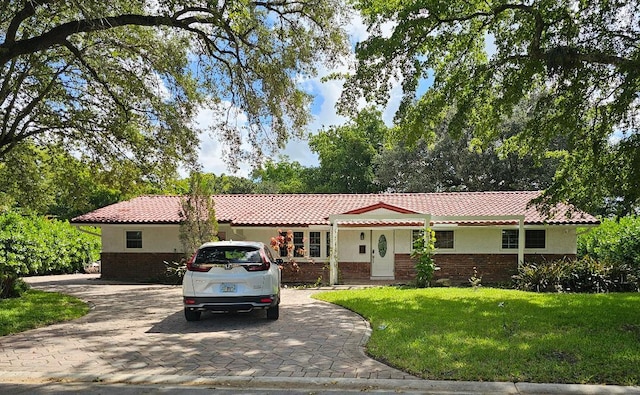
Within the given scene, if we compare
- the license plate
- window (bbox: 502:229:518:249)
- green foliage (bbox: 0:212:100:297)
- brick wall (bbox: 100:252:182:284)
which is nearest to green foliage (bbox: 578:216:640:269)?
window (bbox: 502:229:518:249)

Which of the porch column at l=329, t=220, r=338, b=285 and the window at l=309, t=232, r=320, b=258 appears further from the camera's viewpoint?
the window at l=309, t=232, r=320, b=258

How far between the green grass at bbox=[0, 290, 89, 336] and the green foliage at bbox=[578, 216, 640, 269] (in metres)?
16.2

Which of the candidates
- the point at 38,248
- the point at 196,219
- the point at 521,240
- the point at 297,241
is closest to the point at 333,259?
the point at 297,241

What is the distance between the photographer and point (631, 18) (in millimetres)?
10672

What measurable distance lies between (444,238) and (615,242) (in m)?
6.16

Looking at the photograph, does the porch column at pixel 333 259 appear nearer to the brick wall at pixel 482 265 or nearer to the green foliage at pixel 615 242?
the brick wall at pixel 482 265

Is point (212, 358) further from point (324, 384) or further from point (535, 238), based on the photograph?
point (535, 238)

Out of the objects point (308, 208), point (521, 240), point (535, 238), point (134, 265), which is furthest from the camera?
point (308, 208)

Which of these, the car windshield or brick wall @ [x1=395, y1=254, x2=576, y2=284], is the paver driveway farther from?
brick wall @ [x1=395, y1=254, x2=576, y2=284]

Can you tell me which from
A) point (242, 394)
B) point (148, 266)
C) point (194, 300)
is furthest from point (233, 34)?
point (148, 266)

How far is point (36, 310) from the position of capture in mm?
11930

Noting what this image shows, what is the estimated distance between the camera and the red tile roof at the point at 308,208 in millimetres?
20938

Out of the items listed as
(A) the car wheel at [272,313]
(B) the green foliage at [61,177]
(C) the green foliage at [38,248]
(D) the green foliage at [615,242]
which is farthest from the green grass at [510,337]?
(C) the green foliage at [38,248]

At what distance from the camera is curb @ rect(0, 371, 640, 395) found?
581 cm
